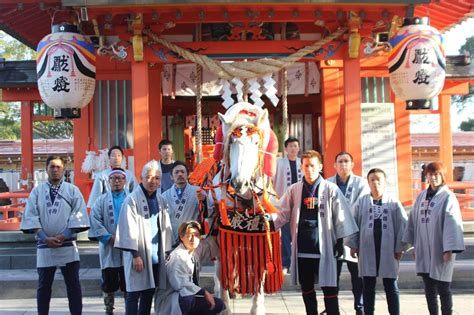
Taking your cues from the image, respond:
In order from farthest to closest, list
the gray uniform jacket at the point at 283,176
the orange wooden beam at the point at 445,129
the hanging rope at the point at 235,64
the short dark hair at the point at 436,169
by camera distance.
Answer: the orange wooden beam at the point at 445,129, the hanging rope at the point at 235,64, the gray uniform jacket at the point at 283,176, the short dark hair at the point at 436,169

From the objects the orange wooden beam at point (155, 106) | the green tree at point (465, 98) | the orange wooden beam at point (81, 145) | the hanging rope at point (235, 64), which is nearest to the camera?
the hanging rope at point (235, 64)

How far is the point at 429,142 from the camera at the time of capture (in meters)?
23.0

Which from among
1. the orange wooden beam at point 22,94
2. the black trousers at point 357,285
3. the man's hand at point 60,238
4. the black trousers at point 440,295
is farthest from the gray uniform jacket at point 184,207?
the orange wooden beam at point 22,94

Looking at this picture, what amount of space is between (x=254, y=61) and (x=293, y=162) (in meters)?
2.15

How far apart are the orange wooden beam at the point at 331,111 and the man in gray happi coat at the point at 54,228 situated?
548 cm

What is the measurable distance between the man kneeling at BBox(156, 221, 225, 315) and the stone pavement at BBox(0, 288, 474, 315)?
4.98ft

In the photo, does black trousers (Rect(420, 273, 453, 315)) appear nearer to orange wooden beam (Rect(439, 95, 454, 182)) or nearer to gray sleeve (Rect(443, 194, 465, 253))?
gray sleeve (Rect(443, 194, 465, 253))

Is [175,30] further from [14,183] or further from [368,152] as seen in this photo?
[14,183]

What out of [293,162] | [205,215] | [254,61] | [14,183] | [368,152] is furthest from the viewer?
[14,183]

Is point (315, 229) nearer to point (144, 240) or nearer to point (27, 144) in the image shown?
point (144, 240)

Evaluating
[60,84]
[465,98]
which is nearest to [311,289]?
[60,84]

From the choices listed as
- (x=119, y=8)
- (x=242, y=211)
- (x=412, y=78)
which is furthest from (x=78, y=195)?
(x=412, y=78)

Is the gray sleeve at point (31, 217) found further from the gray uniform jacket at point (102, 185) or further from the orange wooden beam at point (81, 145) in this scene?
the orange wooden beam at point (81, 145)

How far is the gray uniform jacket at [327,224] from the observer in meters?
4.58
